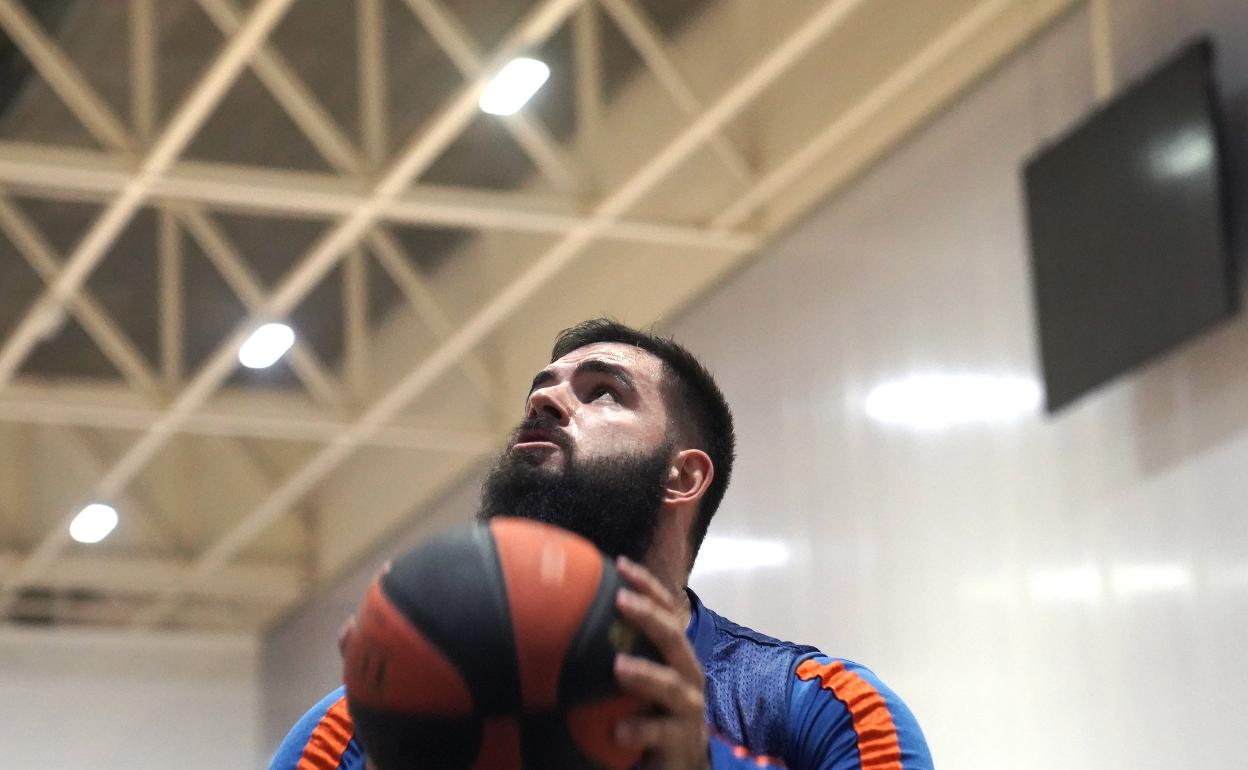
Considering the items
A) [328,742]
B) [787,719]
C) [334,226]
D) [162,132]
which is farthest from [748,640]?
[334,226]

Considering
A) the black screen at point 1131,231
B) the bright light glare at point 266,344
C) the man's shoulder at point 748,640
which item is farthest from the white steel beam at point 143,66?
the man's shoulder at point 748,640

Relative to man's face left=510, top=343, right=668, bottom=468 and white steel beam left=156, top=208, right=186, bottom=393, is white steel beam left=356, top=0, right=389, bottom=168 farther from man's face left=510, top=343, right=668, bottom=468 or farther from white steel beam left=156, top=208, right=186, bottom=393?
man's face left=510, top=343, right=668, bottom=468

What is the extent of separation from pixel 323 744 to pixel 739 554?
Result: 10.1 m

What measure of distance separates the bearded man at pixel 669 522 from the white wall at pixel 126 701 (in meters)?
18.4

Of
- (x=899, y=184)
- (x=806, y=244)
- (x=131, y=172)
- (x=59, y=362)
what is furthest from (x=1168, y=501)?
(x=59, y=362)

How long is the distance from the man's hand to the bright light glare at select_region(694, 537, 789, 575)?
Result: 1012cm

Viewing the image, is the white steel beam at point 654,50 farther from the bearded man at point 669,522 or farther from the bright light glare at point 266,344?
the bearded man at point 669,522

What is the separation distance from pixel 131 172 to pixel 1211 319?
6.81 metres

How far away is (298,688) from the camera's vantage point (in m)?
20.8

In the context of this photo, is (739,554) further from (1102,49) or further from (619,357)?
(619,357)

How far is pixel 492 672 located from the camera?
2.79 metres

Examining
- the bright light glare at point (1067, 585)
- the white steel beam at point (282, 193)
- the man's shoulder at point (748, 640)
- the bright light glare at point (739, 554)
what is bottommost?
the man's shoulder at point (748, 640)

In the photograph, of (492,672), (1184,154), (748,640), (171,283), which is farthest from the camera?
(171,283)

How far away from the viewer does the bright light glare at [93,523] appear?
18.7 metres
